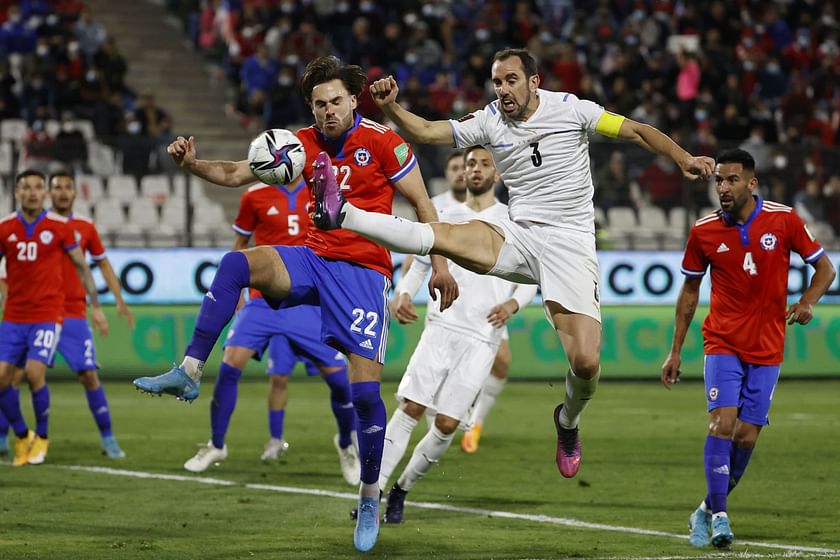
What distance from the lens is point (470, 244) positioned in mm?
7988

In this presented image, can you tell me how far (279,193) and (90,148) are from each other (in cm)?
863

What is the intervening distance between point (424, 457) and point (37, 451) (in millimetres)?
4169

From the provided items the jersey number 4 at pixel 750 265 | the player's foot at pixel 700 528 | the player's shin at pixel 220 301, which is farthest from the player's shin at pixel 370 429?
the jersey number 4 at pixel 750 265

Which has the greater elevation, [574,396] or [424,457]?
[574,396]

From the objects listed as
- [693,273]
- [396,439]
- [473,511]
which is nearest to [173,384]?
[396,439]

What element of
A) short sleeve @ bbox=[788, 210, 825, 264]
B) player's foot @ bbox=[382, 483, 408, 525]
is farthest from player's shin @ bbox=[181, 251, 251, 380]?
short sleeve @ bbox=[788, 210, 825, 264]

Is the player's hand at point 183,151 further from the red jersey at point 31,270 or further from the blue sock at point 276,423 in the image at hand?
the blue sock at point 276,423

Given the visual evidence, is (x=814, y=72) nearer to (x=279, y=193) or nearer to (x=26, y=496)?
(x=279, y=193)

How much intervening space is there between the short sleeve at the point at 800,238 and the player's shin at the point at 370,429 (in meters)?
2.57

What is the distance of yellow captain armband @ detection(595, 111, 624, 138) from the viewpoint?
8.23 meters

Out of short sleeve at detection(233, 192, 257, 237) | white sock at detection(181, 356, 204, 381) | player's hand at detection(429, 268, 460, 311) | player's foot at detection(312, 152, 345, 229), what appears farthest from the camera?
short sleeve at detection(233, 192, 257, 237)

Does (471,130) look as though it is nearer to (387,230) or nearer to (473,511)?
(387,230)

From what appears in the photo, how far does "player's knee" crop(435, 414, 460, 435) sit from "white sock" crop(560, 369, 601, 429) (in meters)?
0.91

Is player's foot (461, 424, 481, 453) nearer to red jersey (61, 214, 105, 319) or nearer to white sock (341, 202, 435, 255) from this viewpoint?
red jersey (61, 214, 105, 319)
